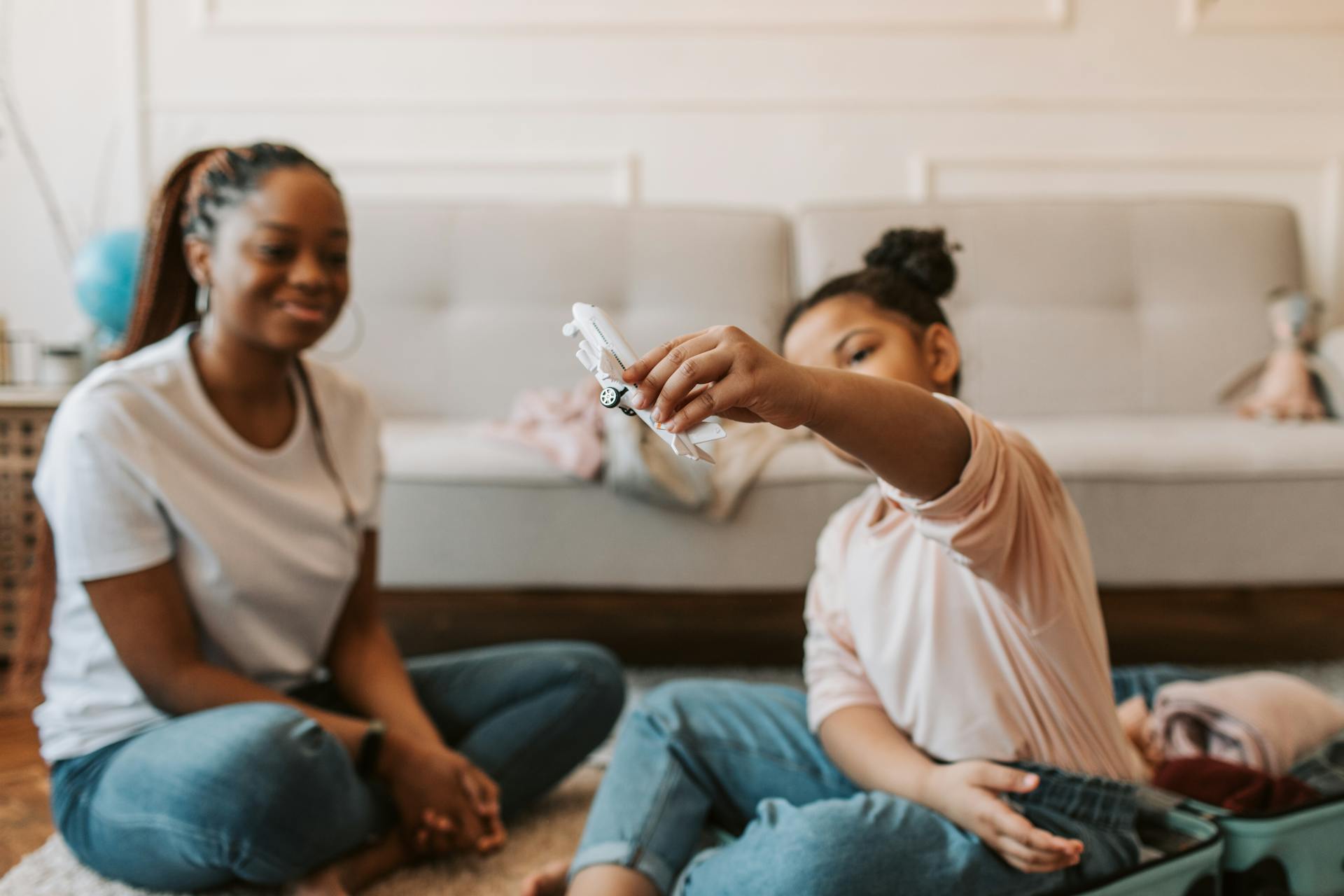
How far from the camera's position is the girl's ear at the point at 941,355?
2.32 ft

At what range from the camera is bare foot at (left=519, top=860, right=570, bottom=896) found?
0.86 m

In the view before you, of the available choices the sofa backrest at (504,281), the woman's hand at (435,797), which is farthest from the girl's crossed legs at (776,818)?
the sofa backrest at (504,281)

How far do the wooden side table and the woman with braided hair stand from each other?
611 millimetres

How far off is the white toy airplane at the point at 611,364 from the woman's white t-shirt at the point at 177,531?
59cm

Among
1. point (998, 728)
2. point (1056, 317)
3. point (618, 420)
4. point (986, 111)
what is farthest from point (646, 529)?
point (986, 111)

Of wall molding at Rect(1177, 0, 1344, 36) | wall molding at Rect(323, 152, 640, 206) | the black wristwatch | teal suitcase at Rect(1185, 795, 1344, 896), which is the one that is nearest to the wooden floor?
the black wristwatch

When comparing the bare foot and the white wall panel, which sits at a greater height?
the white wall panel

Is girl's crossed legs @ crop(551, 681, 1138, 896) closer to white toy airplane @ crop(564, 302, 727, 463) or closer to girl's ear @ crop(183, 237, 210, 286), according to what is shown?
white toy airplane @ crop(564, 302, 727, 463)

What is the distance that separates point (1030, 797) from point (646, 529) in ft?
2.67

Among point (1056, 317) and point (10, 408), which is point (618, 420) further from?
point (10, 408)

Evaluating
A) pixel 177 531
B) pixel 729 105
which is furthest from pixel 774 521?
pixel 729 105

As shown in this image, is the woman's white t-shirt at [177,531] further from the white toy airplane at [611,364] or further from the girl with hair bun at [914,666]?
the white toy airplane at [611,364]

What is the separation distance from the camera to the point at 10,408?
1.55m

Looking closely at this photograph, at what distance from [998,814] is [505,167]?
6.31ft
